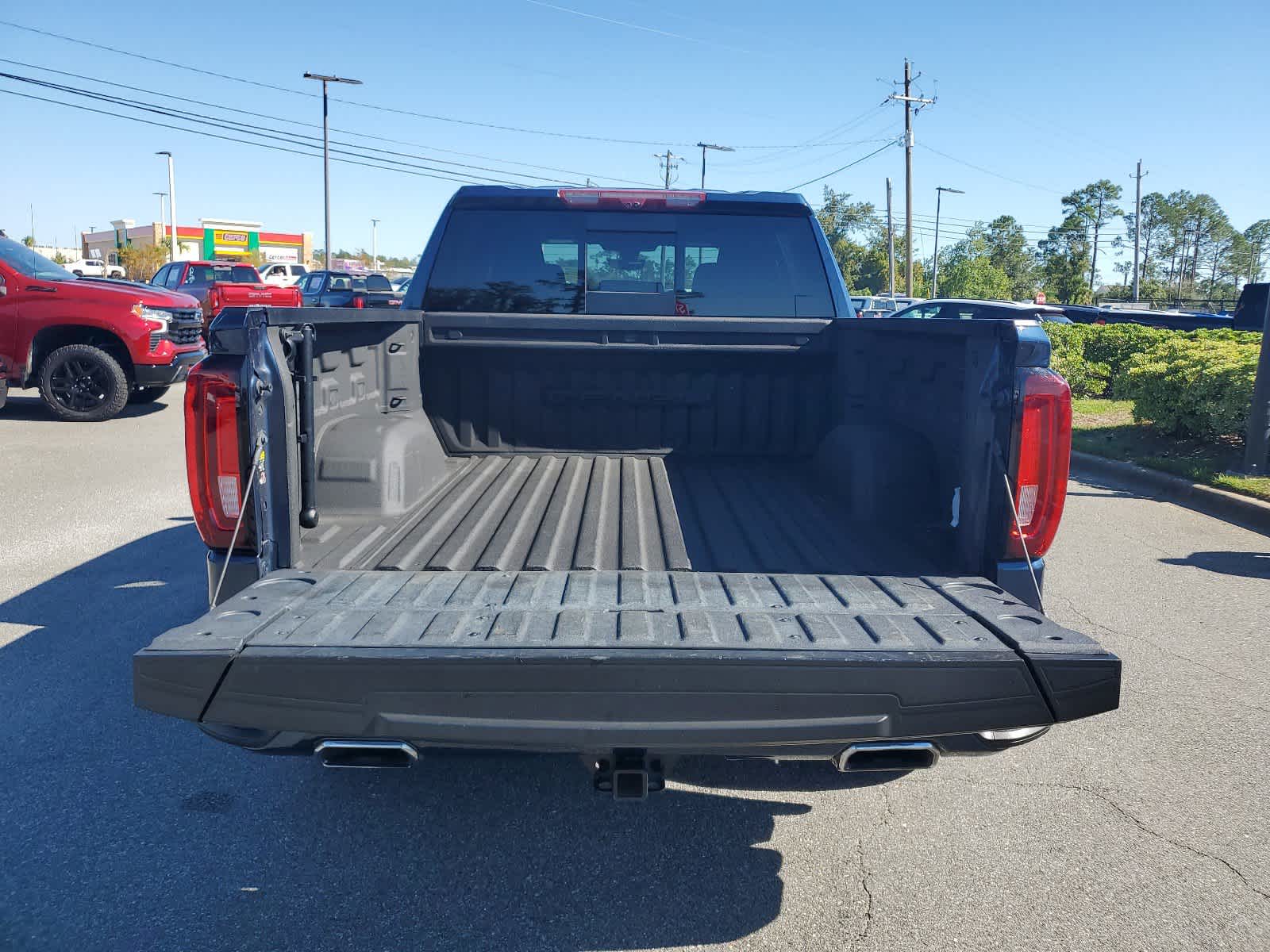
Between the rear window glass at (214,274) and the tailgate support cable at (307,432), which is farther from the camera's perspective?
the rear window glass at (214,274)

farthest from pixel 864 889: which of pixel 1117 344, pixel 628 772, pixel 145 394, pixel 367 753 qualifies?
pixel 1117 344

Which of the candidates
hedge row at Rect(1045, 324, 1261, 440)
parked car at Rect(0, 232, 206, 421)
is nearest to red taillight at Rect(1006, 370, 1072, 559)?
hedge row at Rect(1045, 324, 1261, 440)

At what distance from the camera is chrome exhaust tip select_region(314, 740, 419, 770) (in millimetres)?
2363

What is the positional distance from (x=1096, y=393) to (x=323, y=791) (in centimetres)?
1649

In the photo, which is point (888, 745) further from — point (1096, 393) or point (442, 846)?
A: point (1096, 393)

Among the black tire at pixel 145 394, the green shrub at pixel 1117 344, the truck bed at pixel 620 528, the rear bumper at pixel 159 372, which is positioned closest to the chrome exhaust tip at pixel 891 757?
the truck bed at pixel 620 528

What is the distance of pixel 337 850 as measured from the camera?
3168 millimetres

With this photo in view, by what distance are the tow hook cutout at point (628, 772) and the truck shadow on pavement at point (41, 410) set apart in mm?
11877

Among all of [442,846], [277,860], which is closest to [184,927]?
[277,860]

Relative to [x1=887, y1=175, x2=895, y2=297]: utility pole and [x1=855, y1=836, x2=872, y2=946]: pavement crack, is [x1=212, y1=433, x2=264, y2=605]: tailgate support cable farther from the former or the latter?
[x1=887, y1=175, x2=895, y2=297]: utility pole

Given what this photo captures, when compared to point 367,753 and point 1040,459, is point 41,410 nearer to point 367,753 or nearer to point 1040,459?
point 367,753

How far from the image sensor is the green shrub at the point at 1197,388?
1032 cm

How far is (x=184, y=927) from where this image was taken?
274 cm

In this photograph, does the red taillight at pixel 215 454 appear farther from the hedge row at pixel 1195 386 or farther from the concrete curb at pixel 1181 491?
the hedge row at pixel 1195 386
